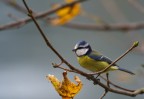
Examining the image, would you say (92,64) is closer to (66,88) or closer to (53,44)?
(66,88)

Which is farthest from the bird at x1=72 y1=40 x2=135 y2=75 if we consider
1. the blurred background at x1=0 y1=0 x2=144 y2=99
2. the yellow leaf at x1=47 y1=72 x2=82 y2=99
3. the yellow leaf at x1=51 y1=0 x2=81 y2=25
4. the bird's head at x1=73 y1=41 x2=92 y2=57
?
the blurred background at x1=0 y1=0 x2=144 y2=99

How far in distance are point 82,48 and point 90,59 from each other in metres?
0.04

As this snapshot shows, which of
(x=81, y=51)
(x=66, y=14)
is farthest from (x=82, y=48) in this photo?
(x=66, y=14)

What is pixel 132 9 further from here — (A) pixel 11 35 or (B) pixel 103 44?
(A) pixel 11 35

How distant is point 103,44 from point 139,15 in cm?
48

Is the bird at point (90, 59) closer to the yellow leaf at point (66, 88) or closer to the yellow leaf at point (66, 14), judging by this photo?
the yellow leaf at point (66, 88)

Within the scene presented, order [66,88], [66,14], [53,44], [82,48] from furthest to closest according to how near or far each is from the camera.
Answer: [53,44]
[66,14]
[82,48]
[66,88]

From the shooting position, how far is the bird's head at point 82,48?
51.6 inches

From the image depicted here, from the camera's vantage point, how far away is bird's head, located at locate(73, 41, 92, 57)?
4.30 feet

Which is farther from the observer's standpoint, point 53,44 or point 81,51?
point 53,44

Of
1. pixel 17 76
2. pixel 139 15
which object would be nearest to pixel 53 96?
pixel 17 76

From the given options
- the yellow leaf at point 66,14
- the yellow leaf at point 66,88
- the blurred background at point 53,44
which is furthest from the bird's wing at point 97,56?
the blurred background at point 53,44

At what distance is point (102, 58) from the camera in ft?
4.37

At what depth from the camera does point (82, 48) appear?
1324 millimetres
